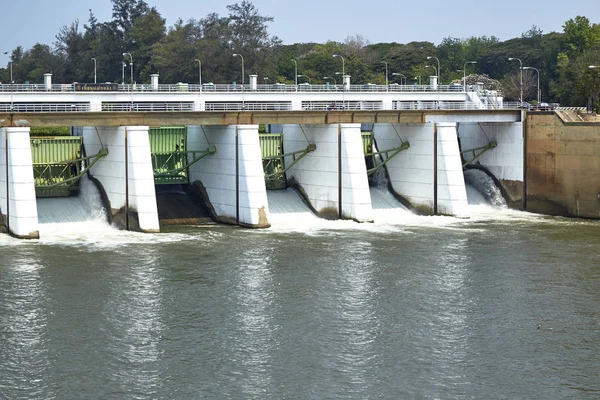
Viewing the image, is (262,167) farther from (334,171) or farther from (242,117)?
(334,171)

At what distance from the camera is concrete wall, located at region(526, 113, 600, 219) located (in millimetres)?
65750

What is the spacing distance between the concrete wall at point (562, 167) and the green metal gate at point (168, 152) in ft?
76.5

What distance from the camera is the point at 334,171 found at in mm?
64375

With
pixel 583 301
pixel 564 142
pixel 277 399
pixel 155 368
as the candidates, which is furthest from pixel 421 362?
pixel 564 142

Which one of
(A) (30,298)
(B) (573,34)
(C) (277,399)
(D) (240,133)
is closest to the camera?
(C) (277,399)

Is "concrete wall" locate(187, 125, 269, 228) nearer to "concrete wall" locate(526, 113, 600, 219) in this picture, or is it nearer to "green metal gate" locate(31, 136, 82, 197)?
"green metal gate" locate(31, 136, 82, 197)

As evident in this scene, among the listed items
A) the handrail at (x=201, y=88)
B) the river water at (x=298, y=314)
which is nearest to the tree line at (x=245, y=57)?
the handrail at (x=201, y=88)

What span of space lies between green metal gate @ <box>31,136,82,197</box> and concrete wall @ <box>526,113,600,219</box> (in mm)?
30056

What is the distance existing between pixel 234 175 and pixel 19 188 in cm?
1303

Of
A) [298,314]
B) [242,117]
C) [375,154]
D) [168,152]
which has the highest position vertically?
[242,117]

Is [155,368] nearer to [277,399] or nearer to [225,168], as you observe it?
[277,399]

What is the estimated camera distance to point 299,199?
219 ft

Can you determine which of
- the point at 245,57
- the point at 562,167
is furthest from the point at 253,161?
the point at 245,57

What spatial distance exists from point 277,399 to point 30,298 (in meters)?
15.2
